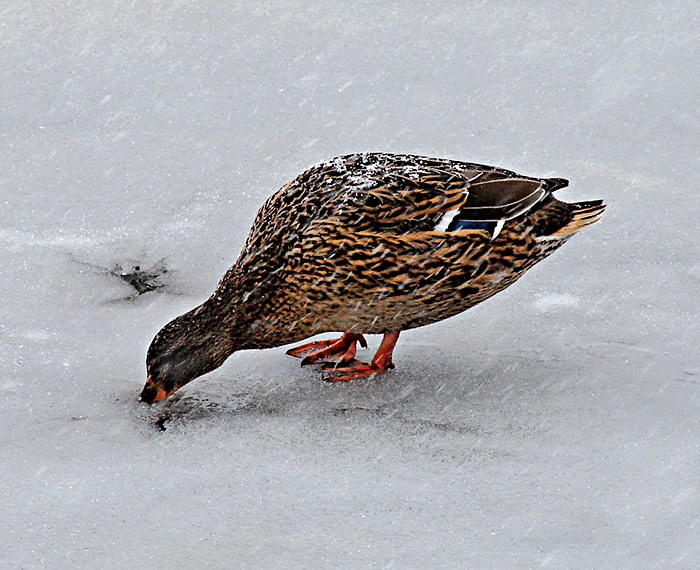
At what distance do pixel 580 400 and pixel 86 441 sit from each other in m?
1.73

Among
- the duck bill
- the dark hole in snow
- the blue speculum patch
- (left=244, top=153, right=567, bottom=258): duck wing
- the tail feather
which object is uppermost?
(left=244, top=153, right=567, bottom=258): duck wing

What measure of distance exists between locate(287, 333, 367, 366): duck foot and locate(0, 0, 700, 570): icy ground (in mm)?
136

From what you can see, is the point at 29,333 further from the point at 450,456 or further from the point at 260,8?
the point at 260,8

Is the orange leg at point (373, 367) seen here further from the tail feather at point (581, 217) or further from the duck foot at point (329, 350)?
the tail feather at point (581, 217)

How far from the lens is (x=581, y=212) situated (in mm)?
4059

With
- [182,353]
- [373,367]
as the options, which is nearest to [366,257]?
[373,367]

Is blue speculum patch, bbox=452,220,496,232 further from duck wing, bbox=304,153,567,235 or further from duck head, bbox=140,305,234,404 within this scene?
duck head, bbox=140,305,234,404

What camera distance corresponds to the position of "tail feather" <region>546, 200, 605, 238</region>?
13.0ft

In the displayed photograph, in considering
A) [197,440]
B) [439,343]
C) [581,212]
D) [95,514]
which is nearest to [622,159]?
[581,212]

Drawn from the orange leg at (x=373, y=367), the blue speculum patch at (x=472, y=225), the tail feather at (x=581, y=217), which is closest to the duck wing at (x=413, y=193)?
the blue speculum patch at (x=472, y=225)

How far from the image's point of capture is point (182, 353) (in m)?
3.58

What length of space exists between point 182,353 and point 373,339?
3.43 ft

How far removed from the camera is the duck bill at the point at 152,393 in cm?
353

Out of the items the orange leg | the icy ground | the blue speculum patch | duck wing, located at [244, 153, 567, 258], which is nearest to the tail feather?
duck wing, located at [244, 153, 567, 258]
